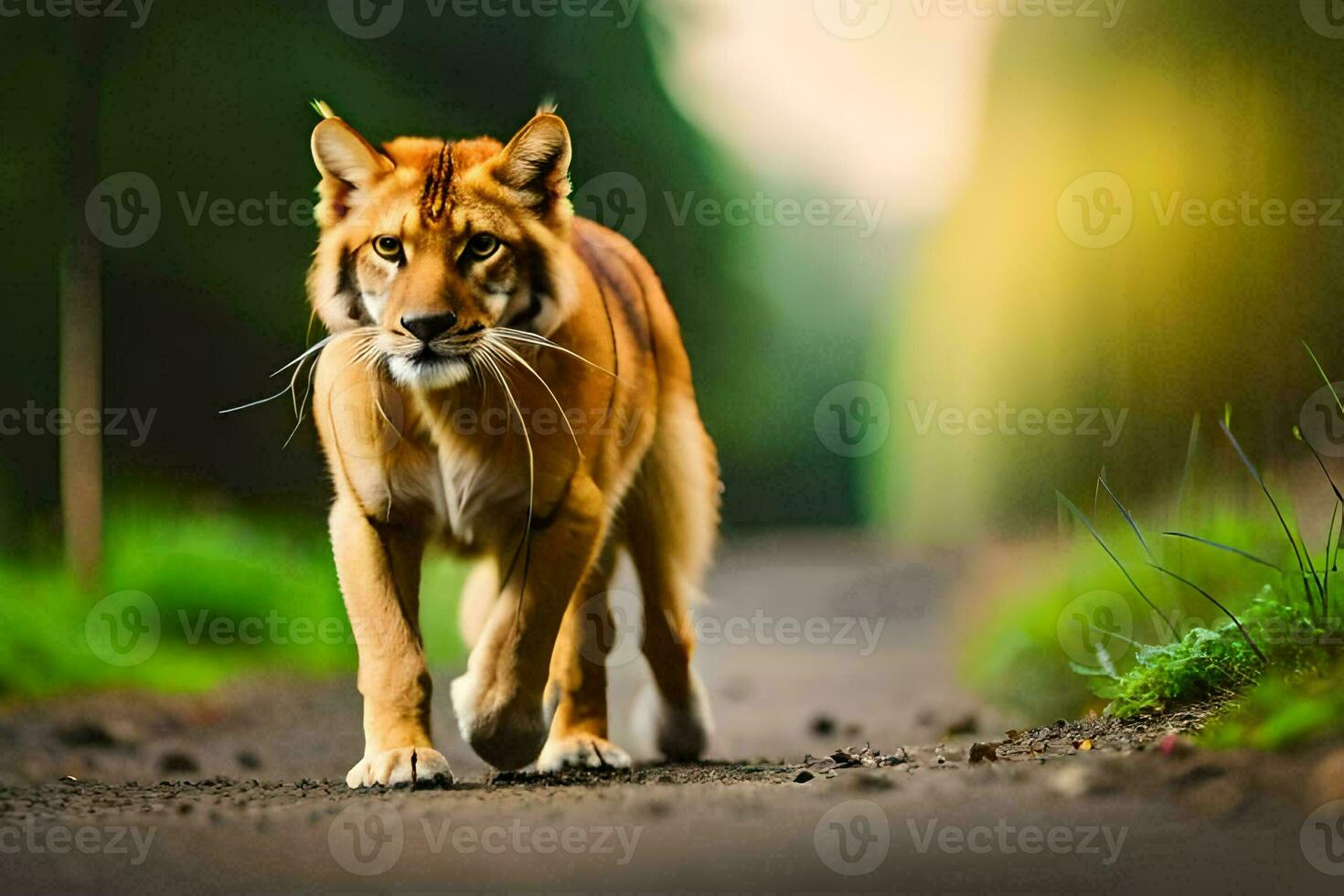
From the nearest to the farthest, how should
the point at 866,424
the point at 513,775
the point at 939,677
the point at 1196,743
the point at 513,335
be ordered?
the point at 1196,743, the point at 513,335, the point at 513,775, the point at 939,677, the point at 866,424

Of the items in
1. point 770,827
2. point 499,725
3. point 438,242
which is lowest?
point 770,827

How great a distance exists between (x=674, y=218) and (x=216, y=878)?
1071cm

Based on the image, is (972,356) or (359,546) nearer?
(359,546)

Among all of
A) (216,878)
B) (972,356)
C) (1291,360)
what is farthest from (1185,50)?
(216,878)

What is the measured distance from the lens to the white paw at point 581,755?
14.7ft

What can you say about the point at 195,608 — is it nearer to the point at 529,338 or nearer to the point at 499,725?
the point at 499,725

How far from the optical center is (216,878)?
2.54 meters

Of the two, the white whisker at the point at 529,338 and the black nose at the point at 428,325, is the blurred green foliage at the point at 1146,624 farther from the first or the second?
the black nose at the point at 428,325

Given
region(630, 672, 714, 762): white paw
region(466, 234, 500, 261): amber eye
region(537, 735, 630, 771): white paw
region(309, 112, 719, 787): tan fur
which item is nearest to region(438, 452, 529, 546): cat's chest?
region(309, 112, 719, 787): tan fur

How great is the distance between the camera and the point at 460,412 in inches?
153

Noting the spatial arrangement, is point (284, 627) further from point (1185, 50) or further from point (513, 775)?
point (1185, 50)

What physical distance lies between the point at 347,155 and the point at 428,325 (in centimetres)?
70

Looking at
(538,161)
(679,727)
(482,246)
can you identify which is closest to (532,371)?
(482,246)

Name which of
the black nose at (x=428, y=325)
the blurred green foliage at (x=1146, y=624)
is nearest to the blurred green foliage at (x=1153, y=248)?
the blurred green foliage at (x=1146, y=624)
